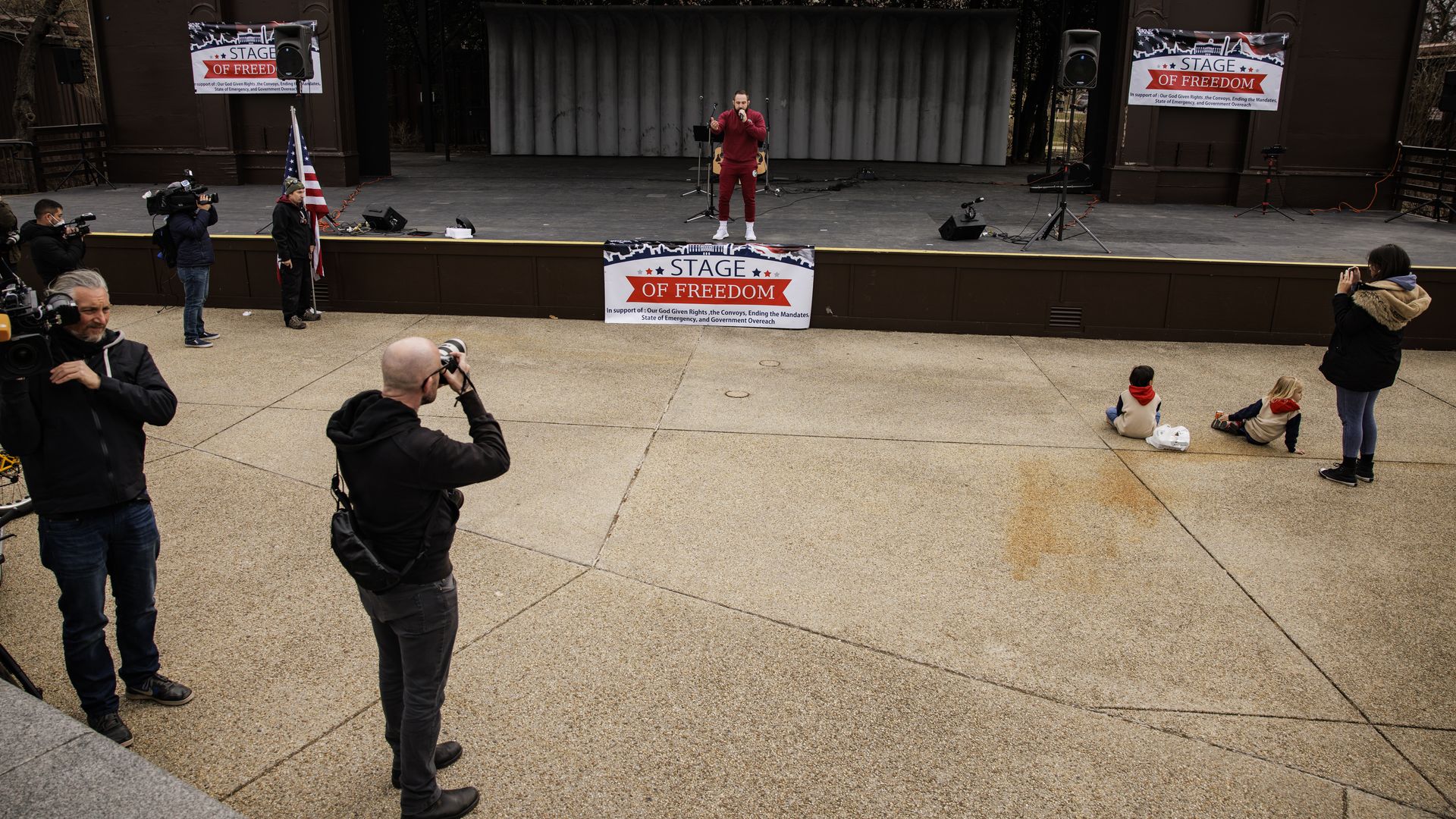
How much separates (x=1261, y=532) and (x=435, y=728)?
5699 mm

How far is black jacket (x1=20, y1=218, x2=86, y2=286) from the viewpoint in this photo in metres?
8.88

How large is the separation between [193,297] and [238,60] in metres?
9.96

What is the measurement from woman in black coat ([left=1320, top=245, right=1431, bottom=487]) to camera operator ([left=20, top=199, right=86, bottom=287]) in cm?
1040

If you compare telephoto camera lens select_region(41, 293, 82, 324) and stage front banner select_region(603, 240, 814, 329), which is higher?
telephoto camera lens select_region(41, 293, 82, 324)

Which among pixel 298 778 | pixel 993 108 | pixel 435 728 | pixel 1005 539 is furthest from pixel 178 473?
pixel 993 108

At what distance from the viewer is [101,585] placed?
425 cm

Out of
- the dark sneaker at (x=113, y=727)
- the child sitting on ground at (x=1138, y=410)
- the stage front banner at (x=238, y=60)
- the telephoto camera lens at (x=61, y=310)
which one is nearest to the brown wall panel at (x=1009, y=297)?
the child sitting on ground at (x=1138, y=410)

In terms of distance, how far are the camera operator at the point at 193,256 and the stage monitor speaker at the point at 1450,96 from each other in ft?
62.2

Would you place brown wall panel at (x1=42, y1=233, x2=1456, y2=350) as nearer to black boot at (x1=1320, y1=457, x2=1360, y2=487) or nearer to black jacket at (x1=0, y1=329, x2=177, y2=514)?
black boot at (x1=1320, y1=457, x2=1360, y2=487)

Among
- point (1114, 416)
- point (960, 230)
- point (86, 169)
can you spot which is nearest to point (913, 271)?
point (960, 230)

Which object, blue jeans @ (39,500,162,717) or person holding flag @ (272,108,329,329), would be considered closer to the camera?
blue jeans @ (39,500,162,717)

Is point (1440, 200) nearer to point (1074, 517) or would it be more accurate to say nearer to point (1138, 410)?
point (1138, 410)

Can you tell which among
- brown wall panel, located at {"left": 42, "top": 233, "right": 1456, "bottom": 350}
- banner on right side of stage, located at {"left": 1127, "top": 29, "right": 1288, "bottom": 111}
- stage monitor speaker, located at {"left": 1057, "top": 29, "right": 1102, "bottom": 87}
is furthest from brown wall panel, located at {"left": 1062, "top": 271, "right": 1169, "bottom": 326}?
banner on right side of stage, located at {"left": 1127, "top": 29, "right": 1288, "bottom": 111}

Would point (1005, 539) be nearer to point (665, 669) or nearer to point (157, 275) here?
point (665, 669)
